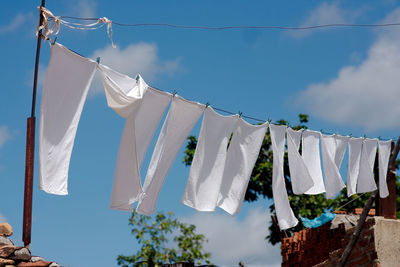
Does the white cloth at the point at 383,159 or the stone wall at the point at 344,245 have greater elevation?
the white cloth at the point at 383,159

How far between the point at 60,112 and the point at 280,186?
2.98m

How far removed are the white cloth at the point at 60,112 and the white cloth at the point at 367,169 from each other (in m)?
4.50

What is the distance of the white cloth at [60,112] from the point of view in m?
5.27

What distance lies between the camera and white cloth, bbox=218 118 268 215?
689 cm

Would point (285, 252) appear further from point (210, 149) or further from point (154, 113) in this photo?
point (154, 113)

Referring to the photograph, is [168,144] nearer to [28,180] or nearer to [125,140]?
[125,140]

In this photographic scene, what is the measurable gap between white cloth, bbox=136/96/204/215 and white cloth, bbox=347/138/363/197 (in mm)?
2806

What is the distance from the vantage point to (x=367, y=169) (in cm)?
851

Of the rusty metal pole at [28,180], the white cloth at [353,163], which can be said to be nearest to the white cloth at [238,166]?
the white cloth at [353,163]

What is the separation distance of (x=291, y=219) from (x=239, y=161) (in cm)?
93

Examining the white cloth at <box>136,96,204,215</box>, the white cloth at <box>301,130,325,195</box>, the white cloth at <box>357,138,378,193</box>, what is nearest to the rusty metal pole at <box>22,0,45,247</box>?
the white cloth at <box>136,96,204,215</box>

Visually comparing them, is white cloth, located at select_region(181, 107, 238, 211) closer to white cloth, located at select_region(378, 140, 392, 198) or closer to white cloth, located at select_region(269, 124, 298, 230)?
white cloth, located at select_region(269, 124, 298, 230)

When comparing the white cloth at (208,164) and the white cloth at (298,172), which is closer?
the white cloth at (208,164)

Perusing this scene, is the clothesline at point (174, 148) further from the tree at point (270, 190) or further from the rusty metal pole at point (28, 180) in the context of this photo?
the tree at point (270, 190)
